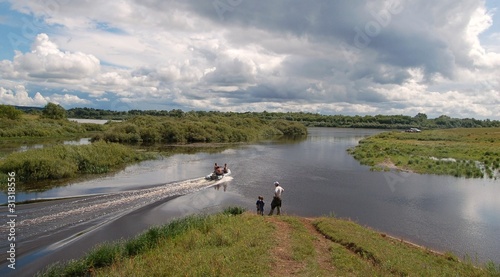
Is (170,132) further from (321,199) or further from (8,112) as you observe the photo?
(321,199)

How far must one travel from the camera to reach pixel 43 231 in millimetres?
19953

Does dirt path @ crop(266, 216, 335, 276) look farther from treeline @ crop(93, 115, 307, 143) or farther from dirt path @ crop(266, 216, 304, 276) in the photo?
treeline @ crop(93, 115, 307, 143)

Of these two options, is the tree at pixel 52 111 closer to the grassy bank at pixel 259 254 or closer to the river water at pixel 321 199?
the river water at pixel 321 199

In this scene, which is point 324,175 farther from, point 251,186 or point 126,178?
point 126,178

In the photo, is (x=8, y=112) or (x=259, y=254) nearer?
(x=259, y=254)

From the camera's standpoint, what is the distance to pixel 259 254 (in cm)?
1459

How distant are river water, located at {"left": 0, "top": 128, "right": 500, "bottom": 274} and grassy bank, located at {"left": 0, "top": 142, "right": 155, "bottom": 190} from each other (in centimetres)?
292

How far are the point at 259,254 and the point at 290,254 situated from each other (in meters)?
1.47

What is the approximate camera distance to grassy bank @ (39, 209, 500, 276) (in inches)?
522

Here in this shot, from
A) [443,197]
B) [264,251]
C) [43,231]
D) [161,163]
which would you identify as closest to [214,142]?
[161,163]

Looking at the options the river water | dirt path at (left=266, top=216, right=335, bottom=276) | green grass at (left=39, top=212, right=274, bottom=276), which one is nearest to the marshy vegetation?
the river water

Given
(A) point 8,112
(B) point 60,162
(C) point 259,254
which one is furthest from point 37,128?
(C) point 259,254

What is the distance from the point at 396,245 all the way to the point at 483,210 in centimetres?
1584

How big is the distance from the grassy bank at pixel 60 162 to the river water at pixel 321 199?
115 inches
